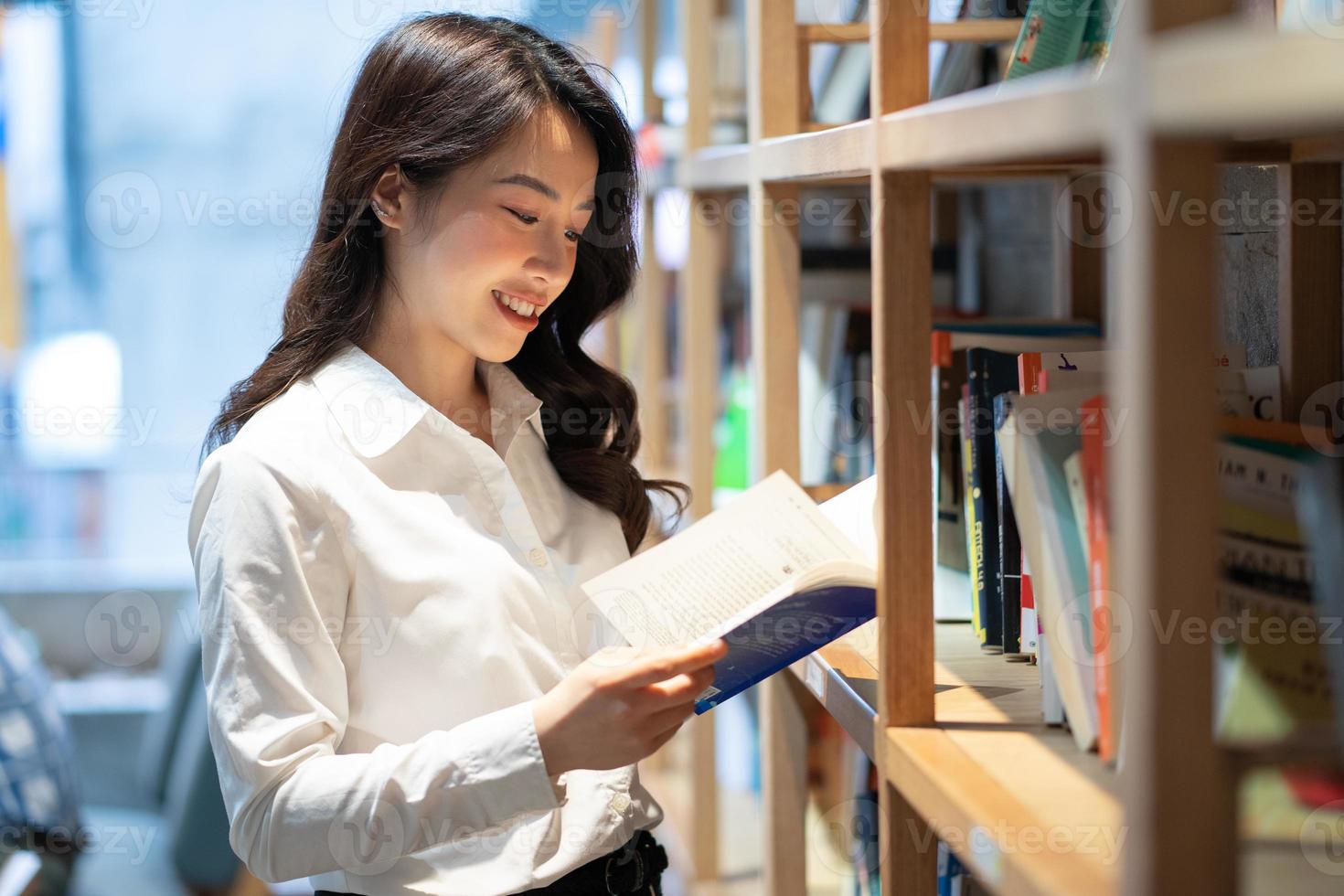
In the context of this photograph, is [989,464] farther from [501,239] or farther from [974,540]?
[501,239]

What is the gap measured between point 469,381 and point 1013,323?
1.98ft

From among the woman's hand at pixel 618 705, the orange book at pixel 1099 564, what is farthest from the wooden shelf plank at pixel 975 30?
the woman's hand at pixel 618 705

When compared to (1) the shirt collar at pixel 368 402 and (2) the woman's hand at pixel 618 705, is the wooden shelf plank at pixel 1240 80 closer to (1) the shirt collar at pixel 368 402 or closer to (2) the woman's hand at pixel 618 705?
(2) the woman's hand at pixel 618 705

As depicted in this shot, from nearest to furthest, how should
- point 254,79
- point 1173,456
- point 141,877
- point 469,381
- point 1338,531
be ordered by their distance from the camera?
point 1173,456
point 1338,531
point 469,381
point 141,877
point 254,79

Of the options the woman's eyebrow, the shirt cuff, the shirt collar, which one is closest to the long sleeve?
the shirt cuff

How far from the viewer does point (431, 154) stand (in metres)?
1.21

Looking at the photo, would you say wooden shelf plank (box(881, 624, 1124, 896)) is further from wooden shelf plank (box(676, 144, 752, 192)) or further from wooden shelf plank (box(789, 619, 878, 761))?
wooden shelf plank (box(676, 144, 752, 192))

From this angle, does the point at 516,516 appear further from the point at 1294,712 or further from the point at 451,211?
the point at 1294,712

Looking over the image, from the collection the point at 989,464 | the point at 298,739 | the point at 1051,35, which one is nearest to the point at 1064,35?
the point at 1051,35

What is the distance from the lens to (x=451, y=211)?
121 cm

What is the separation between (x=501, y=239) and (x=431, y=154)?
11 cm

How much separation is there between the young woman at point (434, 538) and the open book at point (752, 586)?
0.04m

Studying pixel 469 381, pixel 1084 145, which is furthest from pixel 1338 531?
pixel 469 381

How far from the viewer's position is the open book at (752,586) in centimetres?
99
